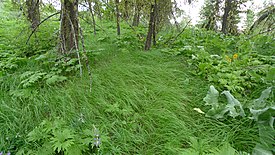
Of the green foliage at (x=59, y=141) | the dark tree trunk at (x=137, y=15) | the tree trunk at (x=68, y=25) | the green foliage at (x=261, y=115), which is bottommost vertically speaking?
the green foliage at (x=59, y=141)

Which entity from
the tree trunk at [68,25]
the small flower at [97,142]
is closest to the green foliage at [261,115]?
the small flower at [97,142]

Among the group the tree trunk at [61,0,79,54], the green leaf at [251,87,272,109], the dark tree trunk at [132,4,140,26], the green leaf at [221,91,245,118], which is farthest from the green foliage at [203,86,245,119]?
the dark tree trunk at [132,4,140,26]

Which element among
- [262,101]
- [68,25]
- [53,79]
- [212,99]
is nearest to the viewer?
[262,101]

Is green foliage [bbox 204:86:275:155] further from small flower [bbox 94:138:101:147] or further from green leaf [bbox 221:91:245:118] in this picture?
small flower [bbox 94:138:101:147]

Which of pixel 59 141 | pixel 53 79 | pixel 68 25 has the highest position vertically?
pixel 68 25

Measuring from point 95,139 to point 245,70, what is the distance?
2.17m

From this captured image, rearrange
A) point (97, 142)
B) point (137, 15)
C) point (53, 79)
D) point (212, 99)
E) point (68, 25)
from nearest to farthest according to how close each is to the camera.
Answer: point (97, 142) < point (212, 99) < point (53, 79) < point (68, 25) < point (137, 15)

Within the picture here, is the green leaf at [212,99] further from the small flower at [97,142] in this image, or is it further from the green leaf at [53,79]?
the green leaf at [53,79]

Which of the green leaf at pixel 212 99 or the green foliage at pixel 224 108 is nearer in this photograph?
the green foliage at pixel 224 108

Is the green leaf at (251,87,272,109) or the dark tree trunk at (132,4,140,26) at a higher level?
the dark tree trunk at (132,4,140,26)

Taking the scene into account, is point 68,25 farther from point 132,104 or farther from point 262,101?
point 262,101

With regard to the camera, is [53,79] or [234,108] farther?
[53,79]

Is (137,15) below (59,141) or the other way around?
the other way around

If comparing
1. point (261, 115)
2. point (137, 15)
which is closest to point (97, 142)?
point (261, 115)
